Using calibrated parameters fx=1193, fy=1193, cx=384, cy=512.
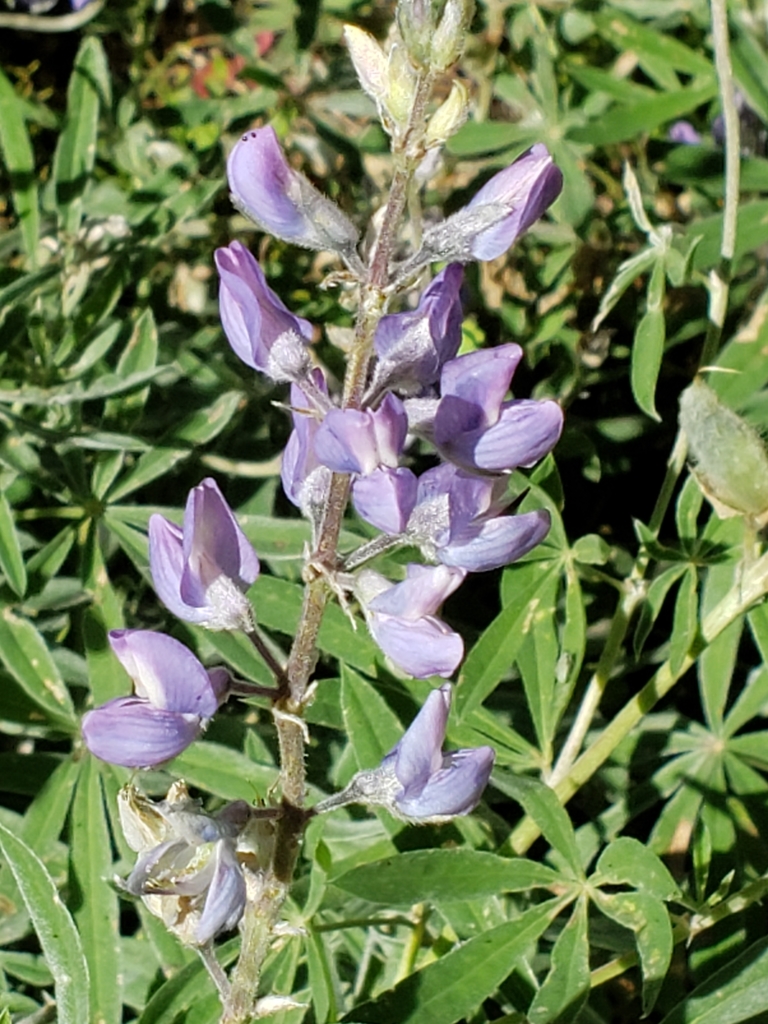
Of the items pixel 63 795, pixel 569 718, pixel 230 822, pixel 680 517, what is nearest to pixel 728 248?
pixel 680 517

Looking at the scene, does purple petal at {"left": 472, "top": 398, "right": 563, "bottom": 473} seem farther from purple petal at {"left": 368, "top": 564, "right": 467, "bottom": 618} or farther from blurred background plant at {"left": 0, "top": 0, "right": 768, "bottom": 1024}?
blurred background plant at {"left": 0, "top": 0, "right": 768, "bottom": 1024}

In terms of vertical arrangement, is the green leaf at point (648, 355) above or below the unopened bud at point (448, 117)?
below

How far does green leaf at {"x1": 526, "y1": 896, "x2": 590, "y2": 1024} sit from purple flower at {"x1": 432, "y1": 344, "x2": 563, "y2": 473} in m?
0.80

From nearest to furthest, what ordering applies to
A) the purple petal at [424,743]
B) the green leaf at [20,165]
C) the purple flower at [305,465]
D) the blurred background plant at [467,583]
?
the purple petal at [424,743]
the purple flower at [305,465]
the blurred background plant at [467,583]
the green leaf at [20,165]

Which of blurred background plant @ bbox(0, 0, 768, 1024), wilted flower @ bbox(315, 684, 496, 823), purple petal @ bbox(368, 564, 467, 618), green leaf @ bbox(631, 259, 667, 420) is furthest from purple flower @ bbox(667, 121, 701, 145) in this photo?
wilted flower @ bbox(315, 684, 496, 823)

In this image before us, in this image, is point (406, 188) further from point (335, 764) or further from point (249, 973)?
point (335, 764)

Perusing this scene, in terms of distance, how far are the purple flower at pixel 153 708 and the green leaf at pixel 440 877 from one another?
440mm

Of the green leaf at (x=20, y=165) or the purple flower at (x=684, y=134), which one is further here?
the purple flower at (x=684, y=134)

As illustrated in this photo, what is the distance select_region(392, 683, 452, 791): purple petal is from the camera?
129cm

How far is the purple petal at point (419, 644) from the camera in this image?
1.31 m

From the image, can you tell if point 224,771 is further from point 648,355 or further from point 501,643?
point 648,355

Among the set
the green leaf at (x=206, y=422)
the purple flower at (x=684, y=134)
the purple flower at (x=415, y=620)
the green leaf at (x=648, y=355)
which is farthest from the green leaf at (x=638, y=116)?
the purple flower at (x=415, y=620)

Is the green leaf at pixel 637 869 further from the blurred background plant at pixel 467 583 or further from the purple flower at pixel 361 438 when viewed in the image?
the purple flower at pixel 361 438

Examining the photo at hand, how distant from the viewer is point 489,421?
1341 millimetres
